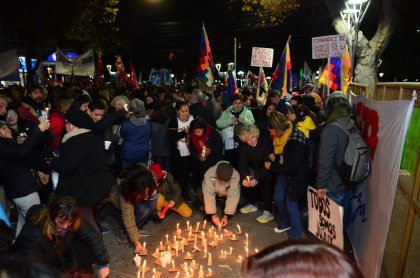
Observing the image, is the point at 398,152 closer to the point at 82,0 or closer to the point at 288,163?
the point at 288,163

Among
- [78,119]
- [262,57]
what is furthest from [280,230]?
[262,57]

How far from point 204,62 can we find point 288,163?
6.26 m

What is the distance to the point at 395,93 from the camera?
500 centimetres

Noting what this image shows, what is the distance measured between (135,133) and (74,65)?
29.6 ft

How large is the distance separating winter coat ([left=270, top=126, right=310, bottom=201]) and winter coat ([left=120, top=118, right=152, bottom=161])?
2.42 m

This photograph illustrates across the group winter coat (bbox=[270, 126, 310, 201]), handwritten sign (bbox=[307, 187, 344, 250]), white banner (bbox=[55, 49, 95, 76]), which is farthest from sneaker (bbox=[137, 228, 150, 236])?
white banner (bbox=[55, 49, 95, 76])

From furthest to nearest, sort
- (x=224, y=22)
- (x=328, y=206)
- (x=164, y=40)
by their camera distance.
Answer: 1. (x=164, y=40)
2. (x=224, y=22)
3. (x=328, y=206)

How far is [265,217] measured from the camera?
598 cm

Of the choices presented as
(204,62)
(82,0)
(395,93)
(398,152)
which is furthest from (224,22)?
(398,152)

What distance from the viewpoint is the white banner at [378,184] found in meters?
3.01

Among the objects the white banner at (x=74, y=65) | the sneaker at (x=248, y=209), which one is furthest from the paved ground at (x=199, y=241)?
the white banner at (x=74, y=65)

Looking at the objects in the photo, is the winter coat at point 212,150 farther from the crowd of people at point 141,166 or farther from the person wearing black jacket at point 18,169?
the person wearing black jacket at point 18,169

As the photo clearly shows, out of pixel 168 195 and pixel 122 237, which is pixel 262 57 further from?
pixel 122 237

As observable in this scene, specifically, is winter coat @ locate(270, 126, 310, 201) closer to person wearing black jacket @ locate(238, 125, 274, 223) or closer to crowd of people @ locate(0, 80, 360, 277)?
crowd of people @ locate(0, 80, 360, 277)
